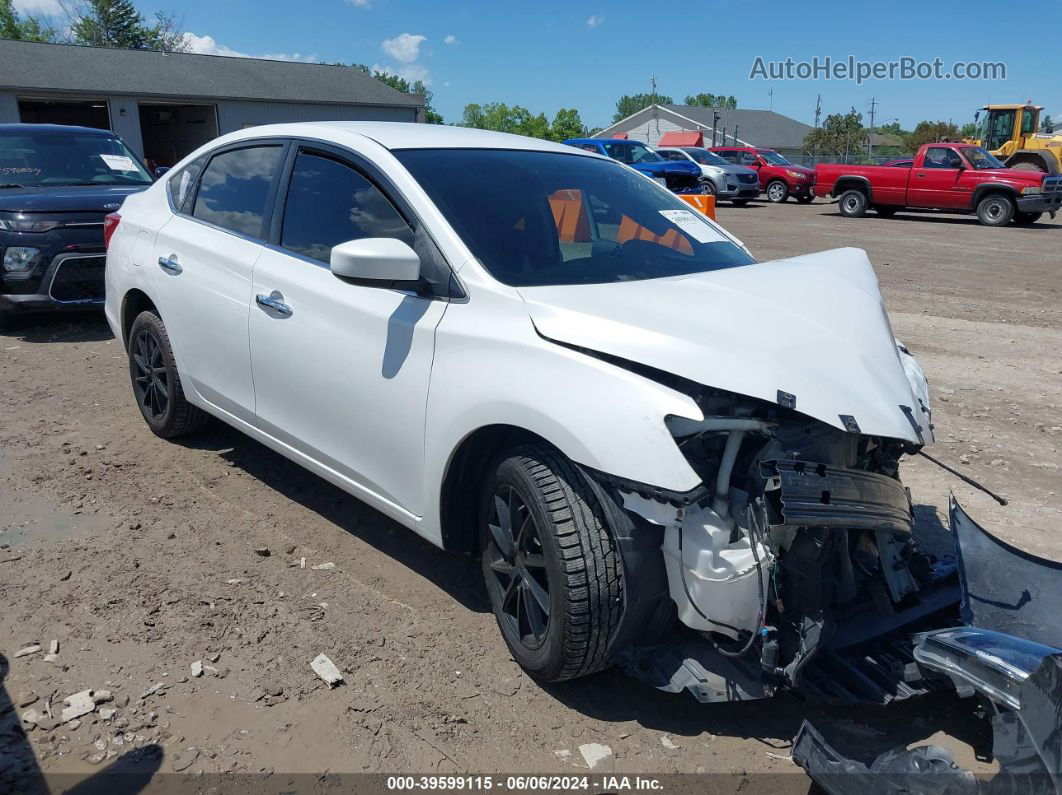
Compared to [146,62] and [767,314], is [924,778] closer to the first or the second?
[767,314]

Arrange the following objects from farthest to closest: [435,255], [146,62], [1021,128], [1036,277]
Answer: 1. [146,62]
2. [1021,128]
3. [1036,277]
4. [435,255]

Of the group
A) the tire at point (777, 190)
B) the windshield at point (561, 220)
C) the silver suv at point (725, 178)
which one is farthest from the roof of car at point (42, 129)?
the tire at point (777, 190)

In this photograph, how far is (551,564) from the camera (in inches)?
106

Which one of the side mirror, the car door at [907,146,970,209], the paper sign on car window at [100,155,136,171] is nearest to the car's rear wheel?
the car door at [907,146,970,209]

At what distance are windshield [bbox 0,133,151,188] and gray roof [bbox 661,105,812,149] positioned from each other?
258ft

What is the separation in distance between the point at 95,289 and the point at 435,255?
584cm

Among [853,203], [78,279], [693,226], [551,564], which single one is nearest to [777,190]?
[853,203]

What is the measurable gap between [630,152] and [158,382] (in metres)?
20.9

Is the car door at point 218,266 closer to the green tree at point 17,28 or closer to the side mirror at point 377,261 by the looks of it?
the side mirror at point 377,261

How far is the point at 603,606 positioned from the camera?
264cm

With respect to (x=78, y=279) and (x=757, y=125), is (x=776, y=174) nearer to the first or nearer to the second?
(x=78, y=279)

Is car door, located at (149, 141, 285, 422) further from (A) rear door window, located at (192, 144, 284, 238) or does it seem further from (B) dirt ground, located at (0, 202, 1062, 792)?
(B) dirt ground, located at (0, 202, 1062, 792)

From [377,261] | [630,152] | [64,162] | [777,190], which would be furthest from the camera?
[777,190]

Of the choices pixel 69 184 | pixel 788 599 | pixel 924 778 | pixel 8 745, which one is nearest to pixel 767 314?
pixel 788 599
